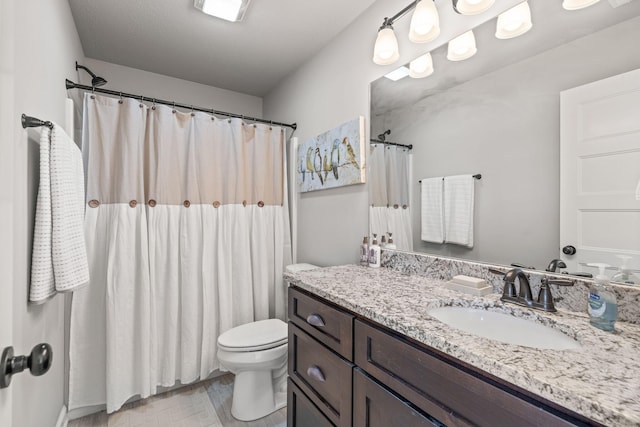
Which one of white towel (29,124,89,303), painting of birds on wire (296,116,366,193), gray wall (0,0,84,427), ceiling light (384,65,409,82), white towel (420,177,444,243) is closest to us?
gray wall (0,0,84,427)

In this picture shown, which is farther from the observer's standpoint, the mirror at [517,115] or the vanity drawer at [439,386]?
the mirror at [517,115]

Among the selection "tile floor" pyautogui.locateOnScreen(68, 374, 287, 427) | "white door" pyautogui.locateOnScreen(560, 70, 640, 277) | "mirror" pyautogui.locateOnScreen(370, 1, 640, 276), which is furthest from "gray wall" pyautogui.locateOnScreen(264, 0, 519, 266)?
"tile floor" pyautogui.locateOnScreen(68, 374, 287, 427)

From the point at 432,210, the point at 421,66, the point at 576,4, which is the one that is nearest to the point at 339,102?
the point at 421,66

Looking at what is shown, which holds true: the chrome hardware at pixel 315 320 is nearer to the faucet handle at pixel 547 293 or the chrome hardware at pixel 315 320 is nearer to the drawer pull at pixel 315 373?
the drawer pull at pixel 315 373

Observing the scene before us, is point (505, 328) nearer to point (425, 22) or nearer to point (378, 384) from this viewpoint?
point (378, 384)

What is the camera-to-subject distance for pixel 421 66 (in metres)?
1.44

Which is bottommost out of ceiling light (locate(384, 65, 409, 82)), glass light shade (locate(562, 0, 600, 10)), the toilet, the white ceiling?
the toilet

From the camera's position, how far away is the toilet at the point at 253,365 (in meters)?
1.63

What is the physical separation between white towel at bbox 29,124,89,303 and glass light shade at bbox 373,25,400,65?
146 cm

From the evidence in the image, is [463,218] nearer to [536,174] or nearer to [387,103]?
[536,174]

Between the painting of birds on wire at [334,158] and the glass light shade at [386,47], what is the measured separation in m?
0.34

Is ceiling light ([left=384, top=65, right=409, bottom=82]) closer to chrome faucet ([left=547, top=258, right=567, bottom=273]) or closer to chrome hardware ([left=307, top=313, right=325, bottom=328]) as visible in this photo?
chrome faucet ([left=547, top=258, right=567, bottom=273])

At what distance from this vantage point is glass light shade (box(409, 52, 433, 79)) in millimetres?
1397

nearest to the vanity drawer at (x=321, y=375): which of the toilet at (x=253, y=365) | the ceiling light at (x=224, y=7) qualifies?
the toilet at (x=253, y=365)
